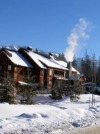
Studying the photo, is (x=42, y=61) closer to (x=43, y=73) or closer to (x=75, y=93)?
(x=43, y=73)

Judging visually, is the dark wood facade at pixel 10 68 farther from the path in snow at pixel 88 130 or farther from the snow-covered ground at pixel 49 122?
the path in snow at pixel 88 130

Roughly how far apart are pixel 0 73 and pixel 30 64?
6729 millimetres

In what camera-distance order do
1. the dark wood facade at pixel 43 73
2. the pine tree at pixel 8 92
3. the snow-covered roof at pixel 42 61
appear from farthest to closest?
the snow-covered roof at pixel 42 61 < the dark wood facade at pixel 43 73 < the pine tree at pixel 8 92

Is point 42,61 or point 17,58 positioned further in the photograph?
point 42,61

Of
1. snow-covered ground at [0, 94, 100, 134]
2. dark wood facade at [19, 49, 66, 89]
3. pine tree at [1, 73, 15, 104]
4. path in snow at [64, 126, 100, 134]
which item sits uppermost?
dark wood facade at [19, 49, 66, 89]

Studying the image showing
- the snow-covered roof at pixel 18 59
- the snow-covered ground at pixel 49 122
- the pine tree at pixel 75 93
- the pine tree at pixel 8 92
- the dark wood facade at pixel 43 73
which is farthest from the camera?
the dark wood facade at pixel 43 73

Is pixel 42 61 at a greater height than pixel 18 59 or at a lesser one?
greater

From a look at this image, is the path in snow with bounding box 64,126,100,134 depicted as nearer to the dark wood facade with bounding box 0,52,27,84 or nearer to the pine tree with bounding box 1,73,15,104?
the pine tree with bounding box 1,73,15,104

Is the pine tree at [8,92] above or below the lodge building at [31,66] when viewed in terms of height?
below

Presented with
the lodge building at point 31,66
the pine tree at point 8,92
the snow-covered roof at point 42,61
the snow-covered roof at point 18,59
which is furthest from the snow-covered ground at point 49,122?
the snow-covered roof at point 42,61

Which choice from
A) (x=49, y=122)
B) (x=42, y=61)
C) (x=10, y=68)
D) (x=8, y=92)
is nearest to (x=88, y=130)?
(x=49, y=122)

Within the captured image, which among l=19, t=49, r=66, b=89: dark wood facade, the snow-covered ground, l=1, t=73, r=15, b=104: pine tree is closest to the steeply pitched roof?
l=19, t=49, r=66, b=89: dark wood facade

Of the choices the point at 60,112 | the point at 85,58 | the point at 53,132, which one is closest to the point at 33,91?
the point at 60,112

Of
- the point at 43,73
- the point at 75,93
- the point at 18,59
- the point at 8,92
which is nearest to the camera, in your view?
the point at 8,92
